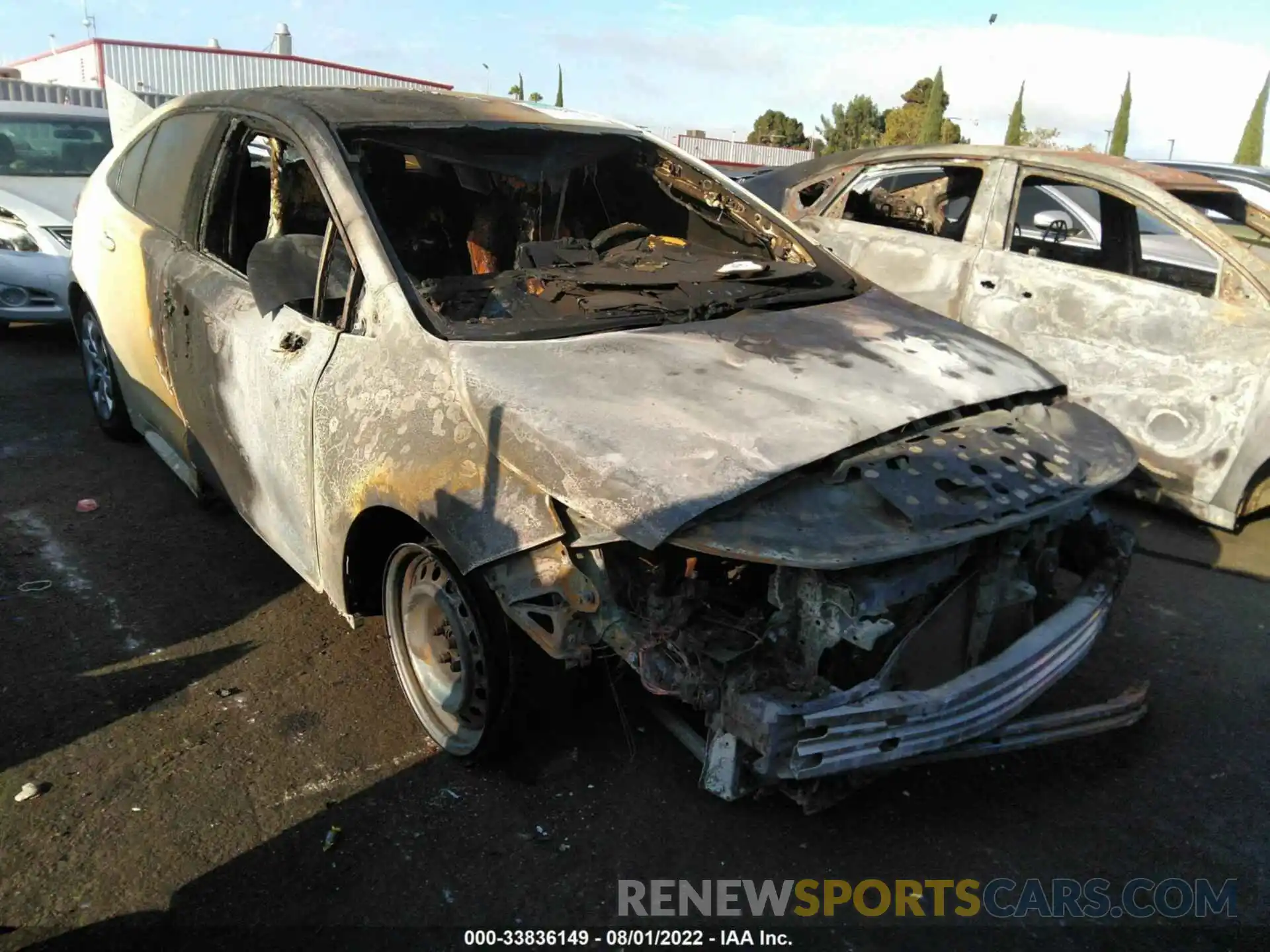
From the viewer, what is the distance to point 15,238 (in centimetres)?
665

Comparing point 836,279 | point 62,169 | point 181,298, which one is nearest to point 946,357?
point 836,279

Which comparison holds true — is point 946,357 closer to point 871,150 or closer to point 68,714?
point 68,714

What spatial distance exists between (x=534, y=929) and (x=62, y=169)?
308 inches

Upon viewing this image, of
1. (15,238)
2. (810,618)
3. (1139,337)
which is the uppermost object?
(1139,337)

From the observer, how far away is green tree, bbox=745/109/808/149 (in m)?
44.5

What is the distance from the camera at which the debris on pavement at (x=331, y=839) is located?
2426 mm

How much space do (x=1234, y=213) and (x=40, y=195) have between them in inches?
308

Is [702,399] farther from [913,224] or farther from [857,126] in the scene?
[857,126]

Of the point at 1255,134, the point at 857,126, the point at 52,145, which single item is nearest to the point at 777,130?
the point at 857,126

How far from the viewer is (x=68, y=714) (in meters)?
2.91

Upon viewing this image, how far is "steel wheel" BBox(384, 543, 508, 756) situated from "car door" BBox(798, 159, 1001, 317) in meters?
3.27

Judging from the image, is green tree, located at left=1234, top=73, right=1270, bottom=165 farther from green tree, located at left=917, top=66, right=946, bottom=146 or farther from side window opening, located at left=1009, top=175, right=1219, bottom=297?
side window opening, located at left=1009, top=175, right=1219, bottom=297

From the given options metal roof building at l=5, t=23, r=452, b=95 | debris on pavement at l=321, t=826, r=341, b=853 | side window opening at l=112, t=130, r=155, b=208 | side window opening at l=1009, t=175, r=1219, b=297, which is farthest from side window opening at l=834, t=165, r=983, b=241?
metal roof building at l=5, t=23, r=452, b=95

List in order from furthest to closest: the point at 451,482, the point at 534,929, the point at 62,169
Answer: the point at 62,169 → the point at 451,482 → the point at 534,929
